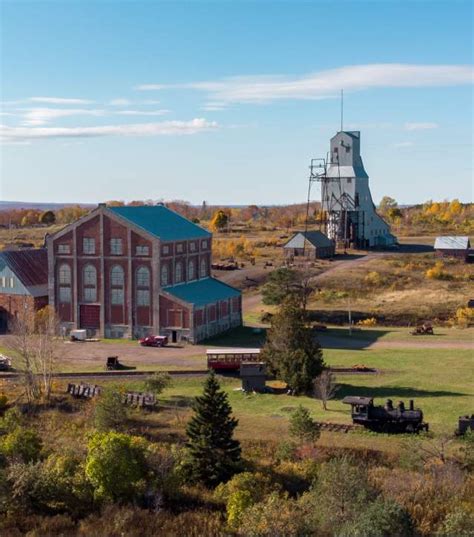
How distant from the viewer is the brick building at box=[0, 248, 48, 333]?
67.0 metres

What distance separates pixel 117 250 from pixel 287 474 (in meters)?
35.0

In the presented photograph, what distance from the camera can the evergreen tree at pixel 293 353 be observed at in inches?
1764

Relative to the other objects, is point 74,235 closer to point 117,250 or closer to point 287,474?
point 117,250

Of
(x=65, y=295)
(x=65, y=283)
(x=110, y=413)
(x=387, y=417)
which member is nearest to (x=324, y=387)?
(x=387, y=417)

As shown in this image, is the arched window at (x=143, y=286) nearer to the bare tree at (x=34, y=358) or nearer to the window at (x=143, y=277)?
the window at (x=143, y=277)

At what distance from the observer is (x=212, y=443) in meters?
33.2

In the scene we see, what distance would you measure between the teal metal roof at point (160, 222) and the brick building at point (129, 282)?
14 cm

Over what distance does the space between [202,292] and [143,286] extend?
5260mm

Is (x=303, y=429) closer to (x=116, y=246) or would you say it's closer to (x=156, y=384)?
(x=156, y=384)

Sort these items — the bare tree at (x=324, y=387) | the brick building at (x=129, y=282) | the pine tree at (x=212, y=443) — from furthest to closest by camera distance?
the brick building at (x=129, y=282), the bare tree at (x=324, y=387), the pine tree at (x=212, y=443)

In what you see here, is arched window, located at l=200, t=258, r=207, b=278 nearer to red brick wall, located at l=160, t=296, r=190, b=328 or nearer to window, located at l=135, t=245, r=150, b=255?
window, located at l=135, t=245, r=150, b=255

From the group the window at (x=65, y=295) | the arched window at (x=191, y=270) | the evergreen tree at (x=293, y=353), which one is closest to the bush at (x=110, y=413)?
the evergreen tree at (x=293, y=353)

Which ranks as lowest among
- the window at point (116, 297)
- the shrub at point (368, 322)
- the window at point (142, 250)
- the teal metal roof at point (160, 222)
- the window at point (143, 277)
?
the shrub at point (368, 322)

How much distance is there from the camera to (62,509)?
100 feet
